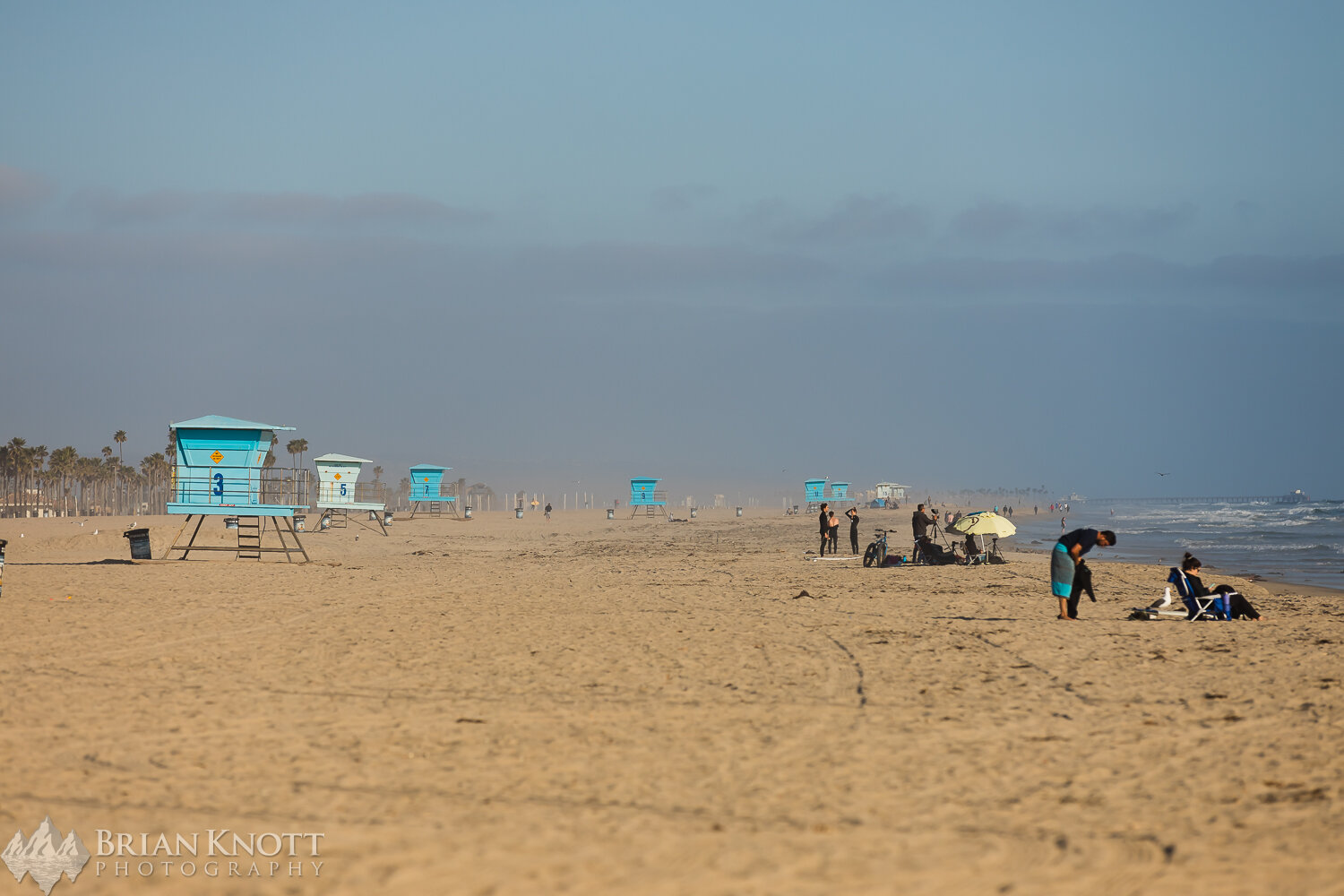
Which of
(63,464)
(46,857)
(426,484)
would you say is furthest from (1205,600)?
(63,464)

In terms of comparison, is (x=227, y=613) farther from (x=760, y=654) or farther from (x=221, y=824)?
(x=221, y=824)

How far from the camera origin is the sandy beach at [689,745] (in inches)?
201

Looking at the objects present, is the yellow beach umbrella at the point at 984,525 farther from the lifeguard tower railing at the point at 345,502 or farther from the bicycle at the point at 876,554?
the lifeguard tower railing at the point at 345,502

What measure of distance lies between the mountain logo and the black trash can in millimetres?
21863

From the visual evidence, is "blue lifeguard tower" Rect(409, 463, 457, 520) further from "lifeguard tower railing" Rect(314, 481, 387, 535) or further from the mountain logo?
the mountain logo

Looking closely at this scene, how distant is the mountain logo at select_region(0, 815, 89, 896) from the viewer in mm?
4965

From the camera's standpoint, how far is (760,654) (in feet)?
37.3

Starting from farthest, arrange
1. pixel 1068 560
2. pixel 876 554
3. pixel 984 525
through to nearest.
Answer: pixel 876 554 < pixel 984 525 < pixel 1068 560

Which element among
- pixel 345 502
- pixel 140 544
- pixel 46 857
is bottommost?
pixel 46 857

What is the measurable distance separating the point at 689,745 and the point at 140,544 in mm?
22691

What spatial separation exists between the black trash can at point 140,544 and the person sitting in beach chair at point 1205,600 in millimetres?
23080

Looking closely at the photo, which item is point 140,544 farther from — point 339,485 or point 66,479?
point 66,479

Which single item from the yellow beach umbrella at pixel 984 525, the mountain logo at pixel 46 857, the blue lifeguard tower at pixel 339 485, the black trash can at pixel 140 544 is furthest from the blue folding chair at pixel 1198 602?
the blue lifeguard tower at pixel 339 485

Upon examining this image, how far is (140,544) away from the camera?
2550 centimetres
